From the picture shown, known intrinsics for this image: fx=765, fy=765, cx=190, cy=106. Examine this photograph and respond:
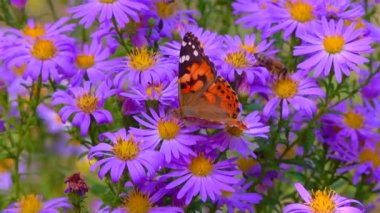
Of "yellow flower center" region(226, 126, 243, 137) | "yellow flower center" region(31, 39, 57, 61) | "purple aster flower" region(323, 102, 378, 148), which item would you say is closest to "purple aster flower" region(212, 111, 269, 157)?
"yellow flower center" region(226, 126, 243, 137)

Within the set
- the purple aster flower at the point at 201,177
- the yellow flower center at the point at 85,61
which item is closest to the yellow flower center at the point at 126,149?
the purple aster flower at the point at 201,177

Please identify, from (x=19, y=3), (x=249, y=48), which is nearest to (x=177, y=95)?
(x=249, y=48)

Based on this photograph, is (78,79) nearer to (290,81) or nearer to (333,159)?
(290,81)

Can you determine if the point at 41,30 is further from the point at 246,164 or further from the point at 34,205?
the point at 246,164

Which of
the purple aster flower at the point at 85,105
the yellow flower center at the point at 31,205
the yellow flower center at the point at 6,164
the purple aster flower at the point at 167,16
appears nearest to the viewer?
the purple aster flower at the point at 85,105

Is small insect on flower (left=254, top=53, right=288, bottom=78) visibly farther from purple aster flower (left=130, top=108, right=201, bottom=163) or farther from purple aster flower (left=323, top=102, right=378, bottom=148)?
purple aster flower (left=130, top=108, right=201, bottom=163)

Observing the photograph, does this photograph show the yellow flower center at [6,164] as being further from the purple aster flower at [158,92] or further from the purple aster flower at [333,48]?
the purple aster flower at [333,48]

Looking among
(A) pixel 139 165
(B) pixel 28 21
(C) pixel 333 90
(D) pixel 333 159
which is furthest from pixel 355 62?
(B) pixel 28 21
